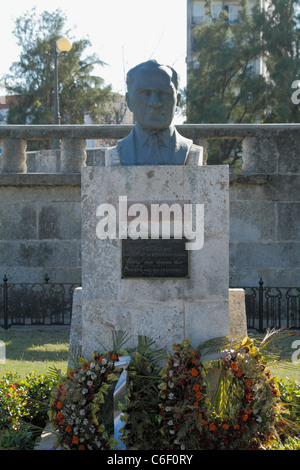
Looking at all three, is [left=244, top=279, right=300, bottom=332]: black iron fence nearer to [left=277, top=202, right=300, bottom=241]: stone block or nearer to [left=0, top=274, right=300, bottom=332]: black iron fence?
[left=0, top=274, right=300, bottom=332]: black iron fence

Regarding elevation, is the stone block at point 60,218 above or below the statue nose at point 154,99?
below

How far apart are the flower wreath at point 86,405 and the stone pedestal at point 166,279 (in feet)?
1.18

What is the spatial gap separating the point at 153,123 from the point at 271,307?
4.90 metres

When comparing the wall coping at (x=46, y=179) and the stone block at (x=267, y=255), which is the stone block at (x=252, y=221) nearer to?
the stone block at (x=267, y=255)

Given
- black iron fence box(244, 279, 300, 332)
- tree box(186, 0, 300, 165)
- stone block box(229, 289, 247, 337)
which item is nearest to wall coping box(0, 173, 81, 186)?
black iron fence box(244, 279, 300, 332)

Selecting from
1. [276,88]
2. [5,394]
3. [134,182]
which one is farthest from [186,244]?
[276,88]

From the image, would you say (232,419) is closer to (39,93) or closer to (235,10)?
(39,93)

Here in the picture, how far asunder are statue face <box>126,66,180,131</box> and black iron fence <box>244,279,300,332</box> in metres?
4.37

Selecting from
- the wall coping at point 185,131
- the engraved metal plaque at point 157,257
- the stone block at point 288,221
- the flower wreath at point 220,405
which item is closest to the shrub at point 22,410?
the flower wreath at point 220,405

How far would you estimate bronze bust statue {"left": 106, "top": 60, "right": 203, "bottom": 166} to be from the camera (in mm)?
4984

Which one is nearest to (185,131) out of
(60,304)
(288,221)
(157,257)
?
(288,221)

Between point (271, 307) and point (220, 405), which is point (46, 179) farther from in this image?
point (220, 405)

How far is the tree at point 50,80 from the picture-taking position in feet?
88.7

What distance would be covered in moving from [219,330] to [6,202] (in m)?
5.63
